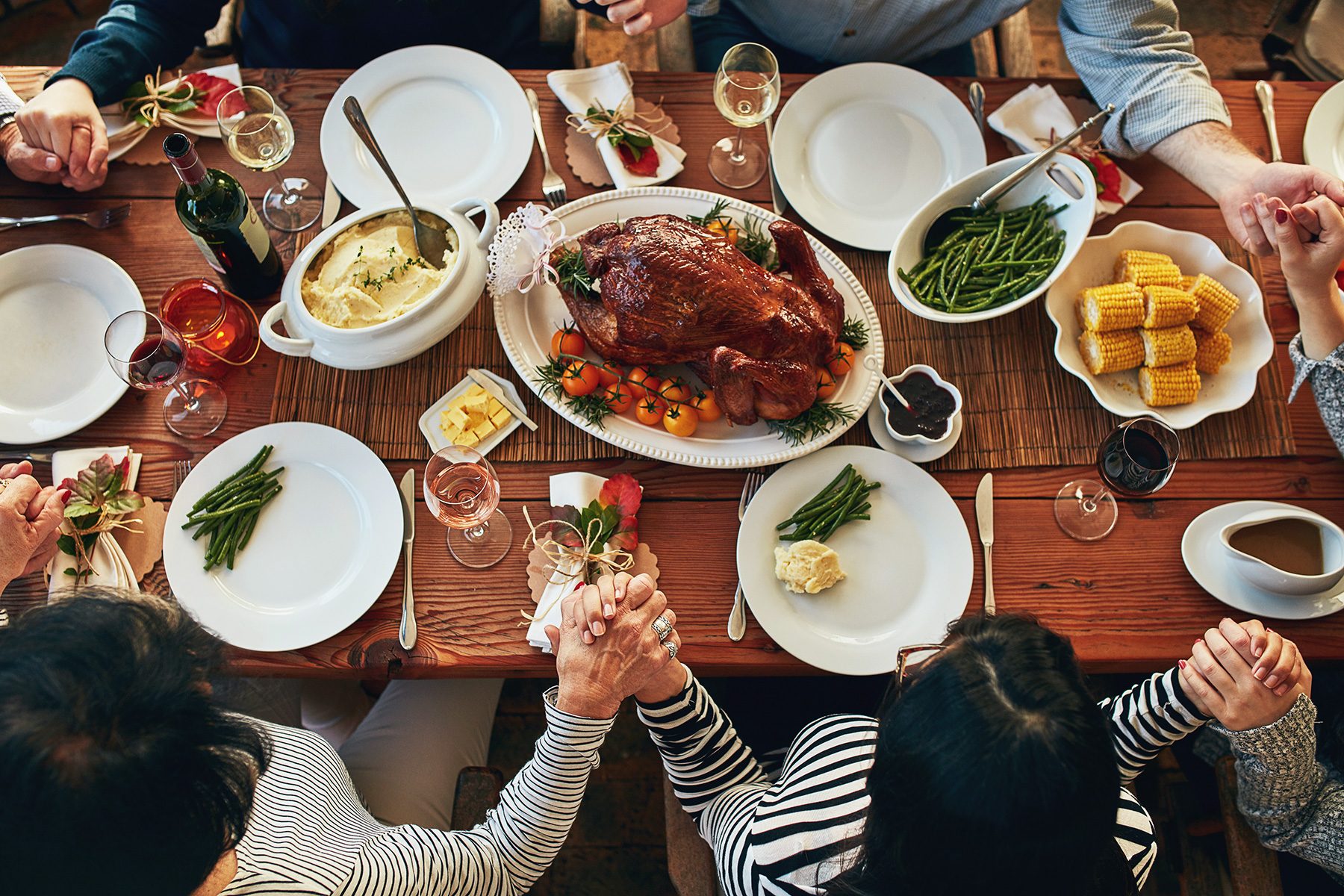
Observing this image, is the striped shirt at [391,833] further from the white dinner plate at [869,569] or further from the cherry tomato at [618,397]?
the cherry tomato at [618,397]

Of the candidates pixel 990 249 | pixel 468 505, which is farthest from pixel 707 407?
pixel 990 249

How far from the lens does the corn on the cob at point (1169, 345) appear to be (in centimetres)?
189

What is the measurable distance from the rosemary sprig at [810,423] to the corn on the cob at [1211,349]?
2.85 ft

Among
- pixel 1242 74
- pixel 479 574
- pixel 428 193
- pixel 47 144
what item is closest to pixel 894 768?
pixel 479 574

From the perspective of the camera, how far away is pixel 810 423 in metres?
1.84

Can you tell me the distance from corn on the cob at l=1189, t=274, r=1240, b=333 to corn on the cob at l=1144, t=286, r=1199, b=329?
25 mm

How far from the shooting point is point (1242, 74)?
3.23 metres

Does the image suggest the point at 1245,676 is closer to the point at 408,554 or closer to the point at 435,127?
the point at 408,554

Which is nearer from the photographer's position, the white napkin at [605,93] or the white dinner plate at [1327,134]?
the white napkin at [605,93]

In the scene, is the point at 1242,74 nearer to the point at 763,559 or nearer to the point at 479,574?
the point at 763,559

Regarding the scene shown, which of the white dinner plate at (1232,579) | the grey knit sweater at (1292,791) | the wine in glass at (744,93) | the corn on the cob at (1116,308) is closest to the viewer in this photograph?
the grey knit sweater at (1292,791)

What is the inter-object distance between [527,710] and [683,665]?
1315mm

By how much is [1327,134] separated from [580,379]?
7.27 feet

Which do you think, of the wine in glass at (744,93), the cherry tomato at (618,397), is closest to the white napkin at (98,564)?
the cherry tomato at (618,397)
